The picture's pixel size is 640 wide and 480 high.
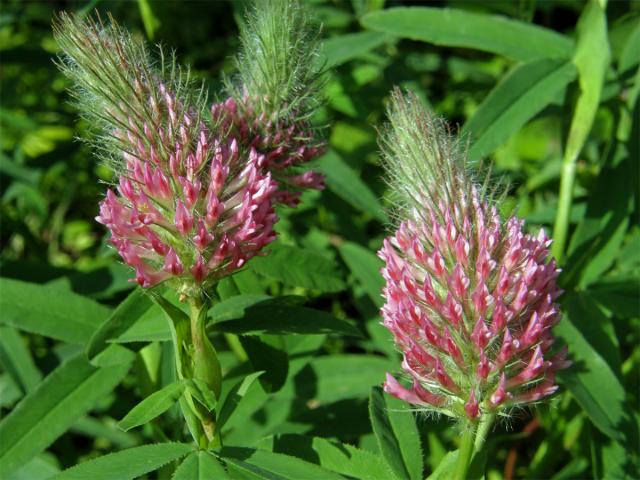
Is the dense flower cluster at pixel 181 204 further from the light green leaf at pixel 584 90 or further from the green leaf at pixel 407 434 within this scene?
the light green leaf at pixel 584 90

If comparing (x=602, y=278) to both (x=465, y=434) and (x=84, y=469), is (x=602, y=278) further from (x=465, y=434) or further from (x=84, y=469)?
(x=84, y=469)

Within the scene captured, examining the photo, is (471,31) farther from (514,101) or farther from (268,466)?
(268,466)

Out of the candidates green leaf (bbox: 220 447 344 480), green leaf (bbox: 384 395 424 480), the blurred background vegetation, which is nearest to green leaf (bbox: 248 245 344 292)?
the blurred background vegetation

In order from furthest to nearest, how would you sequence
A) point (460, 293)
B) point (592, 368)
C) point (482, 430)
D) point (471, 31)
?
point (471, 31) → point (592, 368) → point (482, 430) → point (460, 293)

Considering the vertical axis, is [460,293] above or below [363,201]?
above

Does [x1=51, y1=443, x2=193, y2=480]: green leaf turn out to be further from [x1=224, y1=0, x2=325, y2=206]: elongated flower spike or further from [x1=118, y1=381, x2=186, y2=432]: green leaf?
[x1=224, y1=0, x2=325, y2=206]: elongated flower spike

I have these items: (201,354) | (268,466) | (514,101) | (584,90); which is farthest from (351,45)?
(268,466)
